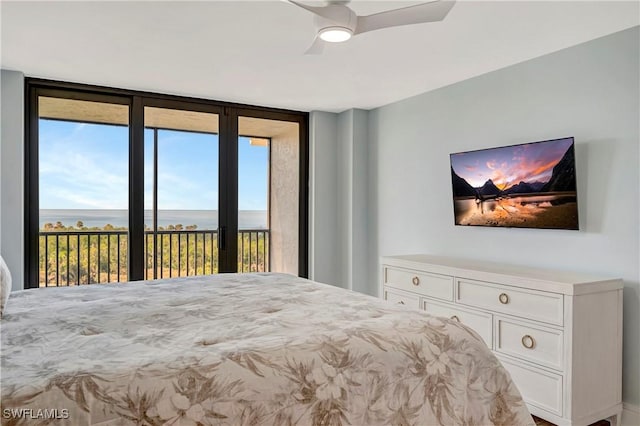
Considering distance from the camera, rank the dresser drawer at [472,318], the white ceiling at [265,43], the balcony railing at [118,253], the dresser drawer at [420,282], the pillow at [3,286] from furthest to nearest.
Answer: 1. the balcony railing at [118,253]
2. the dresser drawer at [420,282]
3. the dresser drawer at [472,318]
4. the white ceiling at [265,43]
5. the pillow at [3,286]

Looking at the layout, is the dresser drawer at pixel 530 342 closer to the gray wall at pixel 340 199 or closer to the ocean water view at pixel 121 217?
the gray wall at pixel 340 199

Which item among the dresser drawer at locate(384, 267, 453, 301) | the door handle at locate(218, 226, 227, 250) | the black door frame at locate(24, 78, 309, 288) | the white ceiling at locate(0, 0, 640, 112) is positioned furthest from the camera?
the door handle at locate(218, 226, 227, 250)

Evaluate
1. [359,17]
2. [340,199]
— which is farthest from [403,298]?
[359,17]

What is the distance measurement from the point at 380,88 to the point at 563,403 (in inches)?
114

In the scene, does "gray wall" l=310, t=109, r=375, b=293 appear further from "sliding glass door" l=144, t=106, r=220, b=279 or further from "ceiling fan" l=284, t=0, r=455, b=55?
"ceiling fan" l=284, t=0, r=455, b=55

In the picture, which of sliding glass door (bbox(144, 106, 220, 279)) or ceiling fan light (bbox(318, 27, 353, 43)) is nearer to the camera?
ceiling fan light (bbox(318, 27, 353, 43))

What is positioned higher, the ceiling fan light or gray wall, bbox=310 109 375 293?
the ceiling fan light

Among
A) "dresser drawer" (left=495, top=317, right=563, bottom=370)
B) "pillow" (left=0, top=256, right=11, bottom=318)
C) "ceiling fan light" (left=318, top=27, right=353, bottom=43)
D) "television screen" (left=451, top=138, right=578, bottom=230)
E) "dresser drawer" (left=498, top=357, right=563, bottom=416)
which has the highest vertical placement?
"ceiling fan light" (left=318, top=27, right=353, bottom=43)

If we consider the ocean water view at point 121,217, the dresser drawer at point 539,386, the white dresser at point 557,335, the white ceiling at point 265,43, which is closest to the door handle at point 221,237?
the ocean water view at point 121,217

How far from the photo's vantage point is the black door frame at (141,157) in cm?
400

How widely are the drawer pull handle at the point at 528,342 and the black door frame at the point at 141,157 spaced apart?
2968 mm

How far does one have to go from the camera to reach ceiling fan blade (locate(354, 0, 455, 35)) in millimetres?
2034

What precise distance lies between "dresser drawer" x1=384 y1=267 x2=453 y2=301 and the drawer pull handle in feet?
2.05

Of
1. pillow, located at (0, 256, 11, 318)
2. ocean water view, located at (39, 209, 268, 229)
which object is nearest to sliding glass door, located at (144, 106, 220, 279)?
ocean water view, located at (39, 209, 268, 229)
